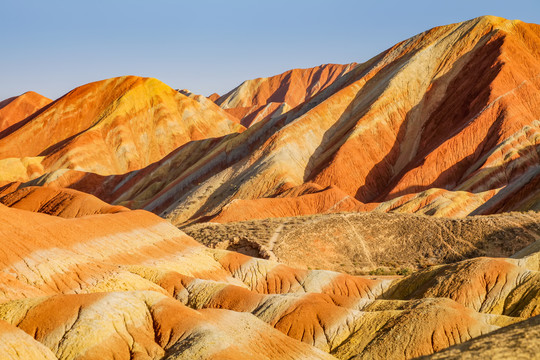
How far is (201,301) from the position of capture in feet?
101

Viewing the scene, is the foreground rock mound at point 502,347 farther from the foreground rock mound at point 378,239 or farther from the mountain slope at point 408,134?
the mountain slope at point 408,134

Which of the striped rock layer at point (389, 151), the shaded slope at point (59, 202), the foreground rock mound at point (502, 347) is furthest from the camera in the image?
the striped rock layer at point (389, 151)

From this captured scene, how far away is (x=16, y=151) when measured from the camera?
133m

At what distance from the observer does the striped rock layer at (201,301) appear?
23078 millimetres

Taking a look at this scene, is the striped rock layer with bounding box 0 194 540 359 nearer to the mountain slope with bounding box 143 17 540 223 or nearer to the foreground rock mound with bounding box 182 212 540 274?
the foreground rock mound with bounding box 182 212 540 274

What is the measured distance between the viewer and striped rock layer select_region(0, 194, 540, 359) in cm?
2308

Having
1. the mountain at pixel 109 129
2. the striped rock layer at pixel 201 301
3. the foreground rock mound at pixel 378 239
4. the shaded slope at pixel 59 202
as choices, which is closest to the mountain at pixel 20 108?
the mountain at pixel 109 129

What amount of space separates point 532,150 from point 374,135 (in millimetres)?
21145

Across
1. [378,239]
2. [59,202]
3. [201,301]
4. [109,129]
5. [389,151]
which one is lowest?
[378,239]

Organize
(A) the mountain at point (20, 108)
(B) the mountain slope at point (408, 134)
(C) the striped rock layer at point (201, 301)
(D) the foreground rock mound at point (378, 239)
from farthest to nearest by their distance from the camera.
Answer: (A) the mountain at point (20, 108)
(B) the mountain slope at point (408, 134)
(D) the foreground rock mound at point (378, 239)
(C) the striped rock layer at point (201, 301)

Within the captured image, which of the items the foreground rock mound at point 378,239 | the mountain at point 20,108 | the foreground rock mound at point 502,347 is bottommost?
the foreground rock mound at point 378,239

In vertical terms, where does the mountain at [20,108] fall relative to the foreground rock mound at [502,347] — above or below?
above

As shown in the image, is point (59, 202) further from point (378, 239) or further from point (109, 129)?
point (109, 129)

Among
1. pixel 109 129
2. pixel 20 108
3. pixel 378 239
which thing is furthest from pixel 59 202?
pixel 20 108
